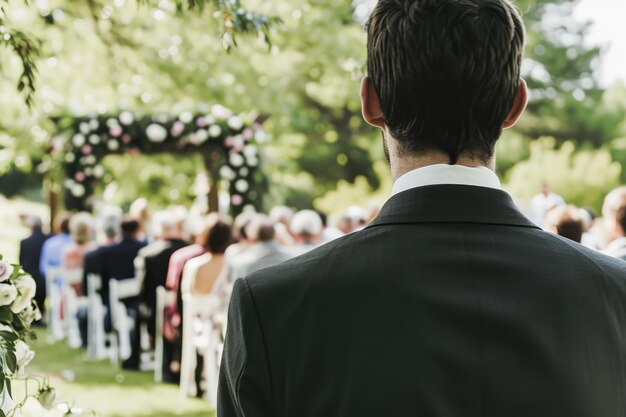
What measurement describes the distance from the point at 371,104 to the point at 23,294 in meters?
1.78

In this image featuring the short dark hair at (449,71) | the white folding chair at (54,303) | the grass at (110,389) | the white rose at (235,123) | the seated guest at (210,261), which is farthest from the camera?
the white rose at (235,123)

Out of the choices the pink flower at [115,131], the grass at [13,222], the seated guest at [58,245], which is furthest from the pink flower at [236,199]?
the grass at [13,222]

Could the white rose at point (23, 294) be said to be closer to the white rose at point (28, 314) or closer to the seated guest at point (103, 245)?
the white rose at point (28, 314)

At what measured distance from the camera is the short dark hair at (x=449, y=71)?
1229 mm

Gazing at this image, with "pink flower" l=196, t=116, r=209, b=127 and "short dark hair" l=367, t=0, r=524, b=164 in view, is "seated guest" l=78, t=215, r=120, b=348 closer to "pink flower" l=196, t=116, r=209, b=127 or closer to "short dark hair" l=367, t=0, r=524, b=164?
"pink flower" l=196, t=116, r=209, b=127

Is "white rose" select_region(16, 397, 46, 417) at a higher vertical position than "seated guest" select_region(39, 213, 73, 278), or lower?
lower

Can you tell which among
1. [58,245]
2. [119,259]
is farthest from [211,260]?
[58,245]

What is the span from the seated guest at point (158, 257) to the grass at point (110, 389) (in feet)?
1.78

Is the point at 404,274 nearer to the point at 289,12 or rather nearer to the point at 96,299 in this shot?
the point at 96,299

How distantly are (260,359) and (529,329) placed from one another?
421 mm

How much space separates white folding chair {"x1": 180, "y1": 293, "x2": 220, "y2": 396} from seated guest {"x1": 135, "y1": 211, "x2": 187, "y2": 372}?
0.78 meters

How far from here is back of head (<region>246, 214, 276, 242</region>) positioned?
6914mm

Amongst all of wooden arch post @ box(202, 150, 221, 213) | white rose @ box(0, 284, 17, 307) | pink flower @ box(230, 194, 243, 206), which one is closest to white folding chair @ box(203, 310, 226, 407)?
pink flower @ box(230, 194, 243, 206)

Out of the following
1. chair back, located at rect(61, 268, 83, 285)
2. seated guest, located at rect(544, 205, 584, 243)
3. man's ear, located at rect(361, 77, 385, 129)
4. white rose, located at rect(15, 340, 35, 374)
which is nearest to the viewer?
man's ear, located at rect(361, 77, 385, 129)
